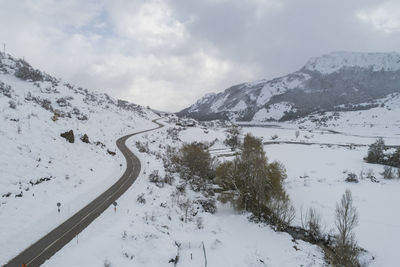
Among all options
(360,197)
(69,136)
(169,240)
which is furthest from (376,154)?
(69,136)

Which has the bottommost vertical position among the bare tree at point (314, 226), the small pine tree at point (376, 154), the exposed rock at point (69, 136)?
the bare tree at point (314, 226)

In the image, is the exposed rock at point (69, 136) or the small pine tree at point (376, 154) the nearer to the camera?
the exposed rock at point (69, 136)

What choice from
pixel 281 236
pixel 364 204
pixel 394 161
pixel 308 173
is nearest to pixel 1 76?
pixel 281 236

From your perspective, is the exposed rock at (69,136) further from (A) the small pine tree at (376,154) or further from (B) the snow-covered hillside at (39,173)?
(A) the small pine tree at (376,154)

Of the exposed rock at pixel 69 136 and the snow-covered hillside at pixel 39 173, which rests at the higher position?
the exposed rock at pixel 69 136

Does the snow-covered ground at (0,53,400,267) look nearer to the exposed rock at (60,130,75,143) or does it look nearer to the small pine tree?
the exposed rock at (60,130,75,143)

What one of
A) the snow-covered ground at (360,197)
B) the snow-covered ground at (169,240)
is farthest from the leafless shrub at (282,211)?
the snow-covered ground at (169,240)

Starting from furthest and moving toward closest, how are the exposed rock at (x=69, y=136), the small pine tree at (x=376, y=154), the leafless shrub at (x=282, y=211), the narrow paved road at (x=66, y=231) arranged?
1. the small pine tree at (x=376, y=154)
2. the exposed rock at (x=69, y=136)
3. the leafless shrub at (x=282, y=211)
4. the narrow paved road at (x=66, y=231)

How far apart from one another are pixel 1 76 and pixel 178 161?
5839 centimetres

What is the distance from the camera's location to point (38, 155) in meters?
23.3

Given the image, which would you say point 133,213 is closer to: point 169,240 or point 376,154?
point 169,240

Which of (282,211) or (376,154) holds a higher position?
(376,154)

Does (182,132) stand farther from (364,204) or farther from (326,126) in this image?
(326,126)

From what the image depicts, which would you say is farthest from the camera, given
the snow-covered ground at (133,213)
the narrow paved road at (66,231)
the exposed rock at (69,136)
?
the exposed rock at (69,136)
